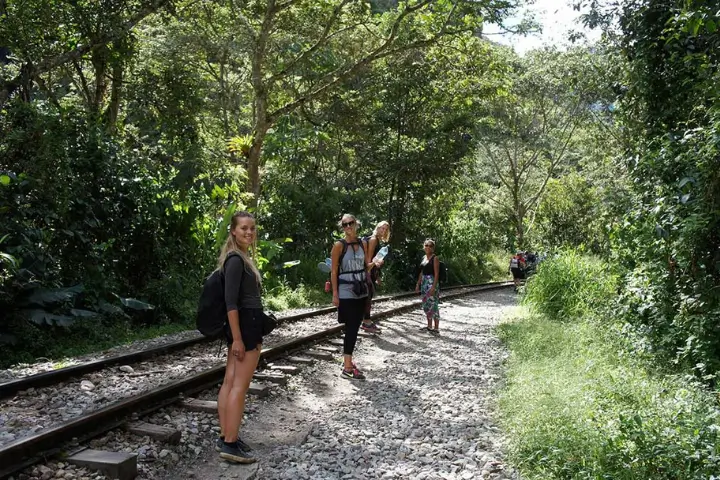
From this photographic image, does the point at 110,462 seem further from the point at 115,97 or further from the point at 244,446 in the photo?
the point at 115,97

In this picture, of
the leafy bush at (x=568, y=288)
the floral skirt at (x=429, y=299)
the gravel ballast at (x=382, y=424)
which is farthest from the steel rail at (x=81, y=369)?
the leafy bush at (x=568, y=288)

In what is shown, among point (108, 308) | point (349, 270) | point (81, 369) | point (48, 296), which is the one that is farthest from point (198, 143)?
point (81, 369)

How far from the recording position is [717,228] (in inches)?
240

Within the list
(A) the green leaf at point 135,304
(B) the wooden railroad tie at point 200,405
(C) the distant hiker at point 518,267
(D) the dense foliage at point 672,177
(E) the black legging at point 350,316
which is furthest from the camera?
(C) the distant hiker at point 518,267

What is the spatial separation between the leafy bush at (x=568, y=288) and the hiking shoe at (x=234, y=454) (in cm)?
740

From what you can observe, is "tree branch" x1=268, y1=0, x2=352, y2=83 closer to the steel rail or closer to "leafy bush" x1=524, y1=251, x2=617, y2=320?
"leafy bush" x1=524, y1=251, x2=617, y2=320

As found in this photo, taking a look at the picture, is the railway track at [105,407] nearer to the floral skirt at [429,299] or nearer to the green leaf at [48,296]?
the green leaf at [48,296]

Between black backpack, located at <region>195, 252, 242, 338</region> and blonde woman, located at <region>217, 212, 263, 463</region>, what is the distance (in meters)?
0.08

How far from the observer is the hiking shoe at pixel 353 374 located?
24.6 feet

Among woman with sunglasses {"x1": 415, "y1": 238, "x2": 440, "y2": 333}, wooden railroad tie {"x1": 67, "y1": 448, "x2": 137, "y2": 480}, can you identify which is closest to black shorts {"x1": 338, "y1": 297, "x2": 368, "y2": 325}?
wooden railroad tie {"x1": 67, "y1": 448, "x2": 137, "y2": 480}

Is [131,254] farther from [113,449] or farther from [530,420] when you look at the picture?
[530,420]

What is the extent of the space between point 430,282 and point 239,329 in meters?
6.97

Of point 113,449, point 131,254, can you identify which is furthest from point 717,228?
point 131,254

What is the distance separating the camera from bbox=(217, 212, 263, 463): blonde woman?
4512mm
